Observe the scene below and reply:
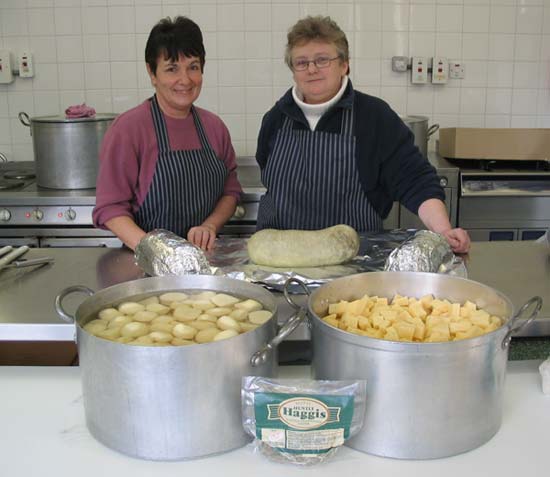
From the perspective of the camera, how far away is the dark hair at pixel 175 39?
1892 mm

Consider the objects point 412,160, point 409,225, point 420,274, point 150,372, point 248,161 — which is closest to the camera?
point 150,372

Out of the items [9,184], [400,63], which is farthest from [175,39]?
[400,63]

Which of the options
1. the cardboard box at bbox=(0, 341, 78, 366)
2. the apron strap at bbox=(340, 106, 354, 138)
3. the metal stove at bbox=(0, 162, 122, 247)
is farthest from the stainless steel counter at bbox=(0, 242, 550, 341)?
the metal stove at bbox=(0, 162, 122, 247)

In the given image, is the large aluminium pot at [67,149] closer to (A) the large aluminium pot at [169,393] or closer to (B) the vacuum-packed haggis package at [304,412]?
(A) the large aluminium pot at [169,393]

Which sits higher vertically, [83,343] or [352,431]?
Result: [83,343]

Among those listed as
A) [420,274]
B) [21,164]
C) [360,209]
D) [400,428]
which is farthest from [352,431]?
[21,164]

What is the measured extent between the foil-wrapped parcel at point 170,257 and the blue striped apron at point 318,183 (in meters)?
0.59

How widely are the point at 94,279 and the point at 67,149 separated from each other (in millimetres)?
1353

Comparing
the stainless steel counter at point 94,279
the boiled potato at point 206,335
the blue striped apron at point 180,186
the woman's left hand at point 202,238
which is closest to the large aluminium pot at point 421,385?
the boiled potato at point 206,335

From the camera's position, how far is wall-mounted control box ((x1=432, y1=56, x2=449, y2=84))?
334 centimetres

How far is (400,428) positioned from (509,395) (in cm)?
31

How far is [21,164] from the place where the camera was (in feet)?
11.2

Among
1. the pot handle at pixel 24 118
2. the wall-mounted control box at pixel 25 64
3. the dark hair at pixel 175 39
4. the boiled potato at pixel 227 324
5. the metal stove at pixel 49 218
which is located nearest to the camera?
the boiled potato at pixel 227 324

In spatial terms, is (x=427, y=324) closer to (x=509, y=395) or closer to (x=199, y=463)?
(x=509, y=395)
